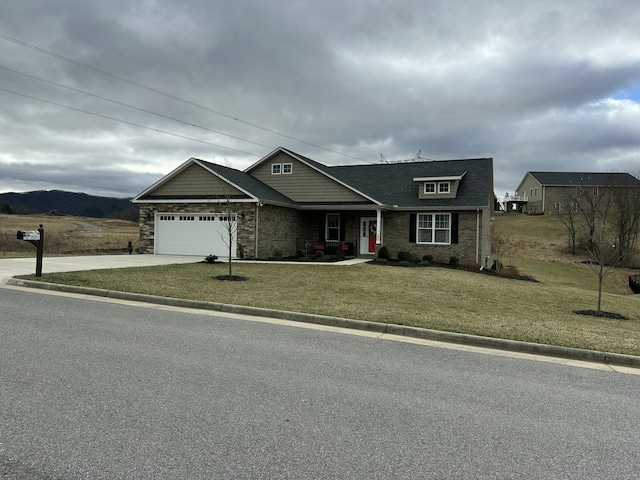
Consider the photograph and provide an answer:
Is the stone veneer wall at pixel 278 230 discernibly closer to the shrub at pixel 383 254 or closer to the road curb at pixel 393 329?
the shrub at pixel 383 254

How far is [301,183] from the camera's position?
2464 centimetres

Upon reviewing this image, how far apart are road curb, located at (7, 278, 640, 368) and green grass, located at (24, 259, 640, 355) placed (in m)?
0.28

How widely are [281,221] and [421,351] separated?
17.1 metres

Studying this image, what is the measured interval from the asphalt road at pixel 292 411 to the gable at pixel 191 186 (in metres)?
15.8

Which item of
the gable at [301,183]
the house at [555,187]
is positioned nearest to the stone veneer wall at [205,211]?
the gable at [301,183]

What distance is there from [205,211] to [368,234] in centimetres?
839

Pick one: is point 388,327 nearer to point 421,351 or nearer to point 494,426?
point 421,351

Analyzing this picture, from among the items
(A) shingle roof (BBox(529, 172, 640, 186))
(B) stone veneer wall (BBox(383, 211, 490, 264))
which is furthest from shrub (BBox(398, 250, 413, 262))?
(A) shingle roof (BBox(529, 172, 640, 186))

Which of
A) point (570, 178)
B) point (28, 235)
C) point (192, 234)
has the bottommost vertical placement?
point (28, 235)

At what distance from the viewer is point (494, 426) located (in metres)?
4.04

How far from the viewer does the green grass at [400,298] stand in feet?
26.5

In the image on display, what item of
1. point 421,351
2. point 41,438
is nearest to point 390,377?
point 421,351

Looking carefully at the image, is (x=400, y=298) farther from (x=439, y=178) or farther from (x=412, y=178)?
(x=412, y=178)

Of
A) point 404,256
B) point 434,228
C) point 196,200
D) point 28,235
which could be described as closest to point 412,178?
point 434,228
